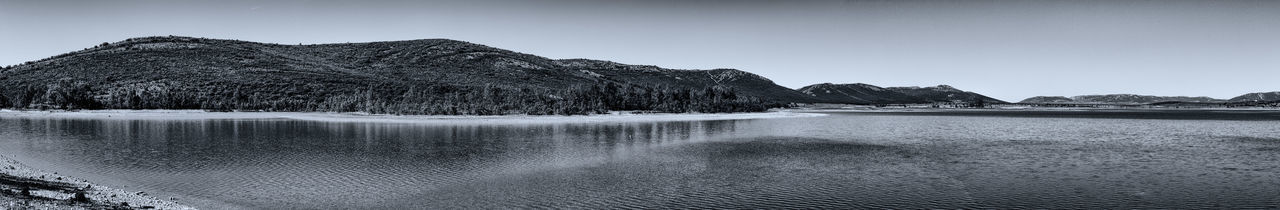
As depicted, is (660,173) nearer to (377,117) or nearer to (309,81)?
(377,117)

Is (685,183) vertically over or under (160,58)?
under

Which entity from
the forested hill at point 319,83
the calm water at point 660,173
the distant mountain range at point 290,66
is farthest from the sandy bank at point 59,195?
the distant mountain range at point 290,66

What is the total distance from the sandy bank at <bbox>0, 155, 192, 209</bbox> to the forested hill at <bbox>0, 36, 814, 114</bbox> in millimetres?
63390

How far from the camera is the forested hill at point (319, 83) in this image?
97.9 metres

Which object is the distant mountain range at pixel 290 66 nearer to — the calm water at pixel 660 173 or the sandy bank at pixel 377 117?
the sandy bank at pixel 377 117

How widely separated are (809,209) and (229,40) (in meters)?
182

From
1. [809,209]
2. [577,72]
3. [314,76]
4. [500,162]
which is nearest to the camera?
[809,209]

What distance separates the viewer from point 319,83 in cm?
12325

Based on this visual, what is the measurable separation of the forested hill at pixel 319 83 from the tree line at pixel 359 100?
0.19 m

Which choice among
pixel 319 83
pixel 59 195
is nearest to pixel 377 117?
pixel 319 83

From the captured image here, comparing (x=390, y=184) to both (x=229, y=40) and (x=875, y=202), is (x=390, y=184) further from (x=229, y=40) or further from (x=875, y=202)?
(x=229, y=40)

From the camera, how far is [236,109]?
3900 inches

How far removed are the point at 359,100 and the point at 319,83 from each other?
1176 inches

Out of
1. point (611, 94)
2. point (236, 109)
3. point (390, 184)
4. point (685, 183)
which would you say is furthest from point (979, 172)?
point (236, 109)
